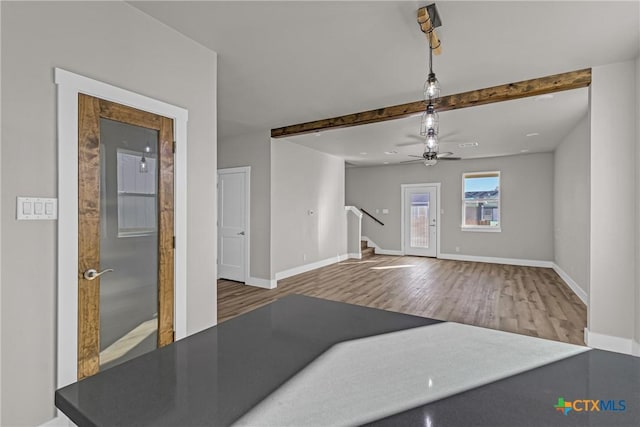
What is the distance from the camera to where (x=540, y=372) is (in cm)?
72

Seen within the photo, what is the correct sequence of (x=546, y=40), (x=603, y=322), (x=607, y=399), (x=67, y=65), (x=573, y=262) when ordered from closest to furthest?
(x=607, y=399) < (x=67, y=65) < (x=546, y=40) < (x=603, y=322) < (x=573, y=262)

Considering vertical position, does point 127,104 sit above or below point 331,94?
below

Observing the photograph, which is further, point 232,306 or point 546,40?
point 232,306

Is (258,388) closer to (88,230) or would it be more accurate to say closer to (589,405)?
(589,405)

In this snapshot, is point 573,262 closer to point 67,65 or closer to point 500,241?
point 500,241

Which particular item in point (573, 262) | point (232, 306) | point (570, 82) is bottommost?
point (232, 306)

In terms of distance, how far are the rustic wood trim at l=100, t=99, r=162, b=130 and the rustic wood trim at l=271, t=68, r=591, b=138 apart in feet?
8.19

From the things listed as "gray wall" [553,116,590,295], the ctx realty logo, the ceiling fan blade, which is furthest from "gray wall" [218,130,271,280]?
the ctx realty logo

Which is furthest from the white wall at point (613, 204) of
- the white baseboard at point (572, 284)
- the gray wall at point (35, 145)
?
the gray wall at point (35, 145)

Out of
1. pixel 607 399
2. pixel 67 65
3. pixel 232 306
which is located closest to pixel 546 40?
pixel 607 399

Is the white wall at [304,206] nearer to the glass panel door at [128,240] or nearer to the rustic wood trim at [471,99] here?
the rustic wood trim at [471,99]

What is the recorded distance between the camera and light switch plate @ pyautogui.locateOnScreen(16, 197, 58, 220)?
65.6 inches

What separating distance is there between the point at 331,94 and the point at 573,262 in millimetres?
4860

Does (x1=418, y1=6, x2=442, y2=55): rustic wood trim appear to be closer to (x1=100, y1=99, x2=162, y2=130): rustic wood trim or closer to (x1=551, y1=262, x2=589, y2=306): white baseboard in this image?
(x1=100, y1=99, x2=162, y2=130): rustic wood trim
